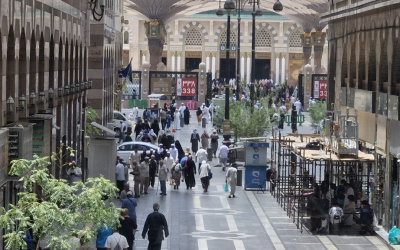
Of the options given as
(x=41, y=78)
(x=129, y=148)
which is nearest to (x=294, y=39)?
(x=129, y=148)

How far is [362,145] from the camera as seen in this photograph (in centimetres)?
3008

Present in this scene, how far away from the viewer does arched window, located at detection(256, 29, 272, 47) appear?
96000 mm

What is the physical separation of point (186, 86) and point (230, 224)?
3923 cm

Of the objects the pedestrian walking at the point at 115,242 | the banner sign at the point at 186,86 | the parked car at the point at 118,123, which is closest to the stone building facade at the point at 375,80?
the pedestrian walking at the point at 115,242

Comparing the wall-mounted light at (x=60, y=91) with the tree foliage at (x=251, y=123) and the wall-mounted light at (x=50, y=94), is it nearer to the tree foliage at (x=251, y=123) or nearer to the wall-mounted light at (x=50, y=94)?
the wall-mounted light at (x=50, y=94)

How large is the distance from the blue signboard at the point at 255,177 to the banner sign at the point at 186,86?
3214cm

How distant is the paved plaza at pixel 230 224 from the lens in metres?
24.1

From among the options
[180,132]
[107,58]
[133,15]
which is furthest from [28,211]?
[133,15]

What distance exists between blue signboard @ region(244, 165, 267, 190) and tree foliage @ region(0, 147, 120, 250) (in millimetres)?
17564

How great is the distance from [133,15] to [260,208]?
64423 mm

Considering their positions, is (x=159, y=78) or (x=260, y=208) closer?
(x=260, y=208)

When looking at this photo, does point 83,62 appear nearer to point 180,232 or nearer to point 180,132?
point 180,232

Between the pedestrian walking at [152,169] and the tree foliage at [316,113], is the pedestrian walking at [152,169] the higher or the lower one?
the lower one

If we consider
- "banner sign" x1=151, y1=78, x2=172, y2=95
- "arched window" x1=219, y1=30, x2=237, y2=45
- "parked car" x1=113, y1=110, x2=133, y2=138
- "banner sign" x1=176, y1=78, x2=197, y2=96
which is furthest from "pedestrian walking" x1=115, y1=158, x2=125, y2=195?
"arched window" x1=219, y1=30, x2=237, y2=45
